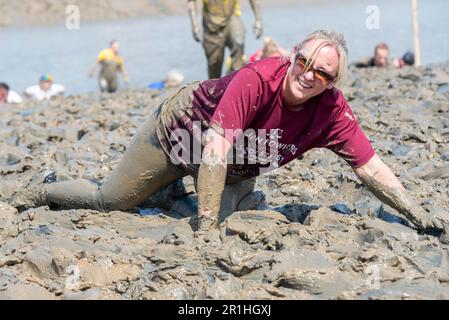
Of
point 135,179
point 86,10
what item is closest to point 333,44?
point 135,179

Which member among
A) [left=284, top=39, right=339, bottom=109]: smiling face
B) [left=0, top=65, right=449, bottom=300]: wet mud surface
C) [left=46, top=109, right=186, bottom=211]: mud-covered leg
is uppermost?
[left=284, top=39, right=339, bottom=109]: smiling face

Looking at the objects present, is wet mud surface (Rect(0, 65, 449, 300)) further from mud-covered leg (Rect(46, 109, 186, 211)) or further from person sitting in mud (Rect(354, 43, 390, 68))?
person sitting in mud (Rect(354, 43, 390, 68))

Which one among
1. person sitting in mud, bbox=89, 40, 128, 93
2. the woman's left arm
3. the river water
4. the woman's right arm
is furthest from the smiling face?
person sitting in mud, bbox=89, 40, 128, 93

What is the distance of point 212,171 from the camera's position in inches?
151

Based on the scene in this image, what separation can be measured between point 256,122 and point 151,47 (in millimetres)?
26818

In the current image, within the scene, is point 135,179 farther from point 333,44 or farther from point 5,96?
point 5,96

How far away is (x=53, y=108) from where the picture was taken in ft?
36.6

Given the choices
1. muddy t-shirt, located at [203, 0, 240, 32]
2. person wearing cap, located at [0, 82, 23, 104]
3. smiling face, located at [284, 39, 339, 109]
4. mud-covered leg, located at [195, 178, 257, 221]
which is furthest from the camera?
person wearing cap, located at [0, 82, 23, 104]

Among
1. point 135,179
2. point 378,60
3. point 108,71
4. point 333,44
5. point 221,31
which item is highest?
point 333,44

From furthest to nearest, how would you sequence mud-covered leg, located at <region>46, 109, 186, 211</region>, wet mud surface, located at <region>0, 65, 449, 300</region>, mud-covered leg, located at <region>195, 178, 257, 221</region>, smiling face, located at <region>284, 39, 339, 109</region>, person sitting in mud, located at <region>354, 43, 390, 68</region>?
person sitting in mud, located at <region>354, 43, 390, 68</region> < mud-covered leg, located at <region>195, 178, 257, 221</region> < mud-covered leg, located at <region>46, 109, 186, 211</region> < smiling face, located at <region>284, 39, 339, 109</region> < wet mud surface, located at <region>0, 65, 449, 300</region>

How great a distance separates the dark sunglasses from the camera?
371 centimetres

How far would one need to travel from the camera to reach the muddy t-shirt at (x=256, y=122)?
381 centimetres

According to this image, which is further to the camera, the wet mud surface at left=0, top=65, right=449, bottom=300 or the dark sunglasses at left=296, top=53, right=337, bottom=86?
the dark sunglasses at left=296, top=53, right=337, bottom=86

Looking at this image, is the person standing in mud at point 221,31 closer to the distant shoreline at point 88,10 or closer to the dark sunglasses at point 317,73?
the dark sunglasses at point 317,73
